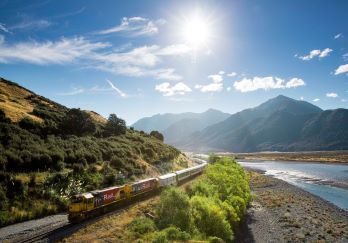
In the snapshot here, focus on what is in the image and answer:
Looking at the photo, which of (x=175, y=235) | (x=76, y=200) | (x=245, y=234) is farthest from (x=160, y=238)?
(x=245, y=234)

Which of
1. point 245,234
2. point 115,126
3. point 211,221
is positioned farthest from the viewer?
point 115,126

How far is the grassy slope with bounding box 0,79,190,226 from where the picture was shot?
32.3 meters

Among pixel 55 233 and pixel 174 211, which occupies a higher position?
pixel 174 211

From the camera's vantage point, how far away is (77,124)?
62719mm

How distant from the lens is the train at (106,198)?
29.5 metres

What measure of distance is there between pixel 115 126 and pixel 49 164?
36.3 m

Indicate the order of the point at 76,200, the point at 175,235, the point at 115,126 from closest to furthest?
the point at 175,235
the point at 76,200
the point at 115,126

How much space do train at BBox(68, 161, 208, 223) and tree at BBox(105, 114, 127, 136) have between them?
28848 mm

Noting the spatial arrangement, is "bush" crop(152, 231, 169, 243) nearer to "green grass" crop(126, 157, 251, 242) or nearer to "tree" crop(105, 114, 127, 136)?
"green grass" crop(126, 157, 251, 242)

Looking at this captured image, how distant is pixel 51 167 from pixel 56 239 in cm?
1843

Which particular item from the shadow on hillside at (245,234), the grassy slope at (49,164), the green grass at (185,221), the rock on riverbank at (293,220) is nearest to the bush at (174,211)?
the green grass at (185,221)

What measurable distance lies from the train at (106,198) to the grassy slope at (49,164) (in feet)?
15.7

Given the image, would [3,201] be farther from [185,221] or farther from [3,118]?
[3,118]

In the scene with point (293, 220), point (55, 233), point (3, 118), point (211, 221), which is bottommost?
point (293, 220)
